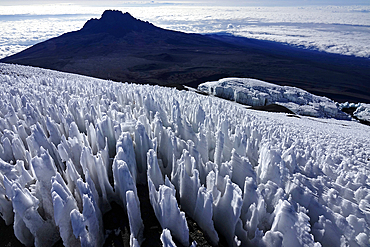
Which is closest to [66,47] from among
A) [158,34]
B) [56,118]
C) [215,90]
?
[158,34]

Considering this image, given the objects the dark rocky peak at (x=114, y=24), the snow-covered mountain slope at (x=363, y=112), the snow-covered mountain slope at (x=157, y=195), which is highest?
the dark rocky peak at (x=114, y=24)

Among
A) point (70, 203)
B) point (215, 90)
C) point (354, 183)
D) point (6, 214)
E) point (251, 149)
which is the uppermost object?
point (70, 203)

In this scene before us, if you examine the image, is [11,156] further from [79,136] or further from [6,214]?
[6,214]

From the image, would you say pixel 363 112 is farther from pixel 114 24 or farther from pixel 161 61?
pixel 114 24

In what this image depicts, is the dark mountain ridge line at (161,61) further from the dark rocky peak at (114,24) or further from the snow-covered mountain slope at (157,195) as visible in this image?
the snow-covered mountain slope at (157,195)

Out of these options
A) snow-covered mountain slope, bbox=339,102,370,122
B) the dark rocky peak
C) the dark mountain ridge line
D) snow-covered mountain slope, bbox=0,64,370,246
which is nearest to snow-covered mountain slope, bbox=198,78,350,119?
snow-covered mountain slope, bbox=339,102,370,122

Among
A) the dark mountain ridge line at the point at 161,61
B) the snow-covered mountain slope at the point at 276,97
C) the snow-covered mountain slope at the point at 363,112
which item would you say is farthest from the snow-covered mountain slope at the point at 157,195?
the dark mountain ridge line at the point at 161,61
